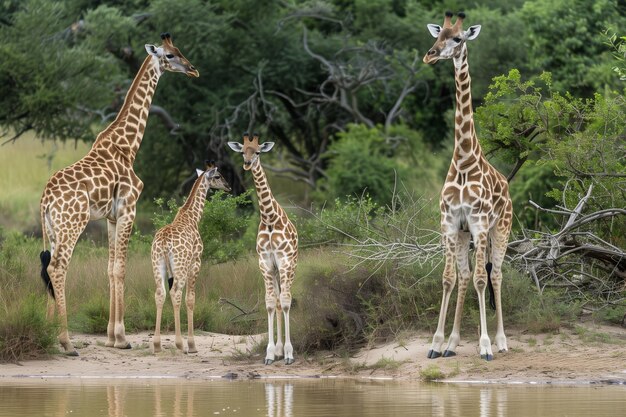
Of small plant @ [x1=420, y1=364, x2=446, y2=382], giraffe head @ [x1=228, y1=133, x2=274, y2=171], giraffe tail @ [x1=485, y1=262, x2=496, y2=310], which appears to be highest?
giraffe head @ [x1=228, y1=133, x2=274, y2=171]

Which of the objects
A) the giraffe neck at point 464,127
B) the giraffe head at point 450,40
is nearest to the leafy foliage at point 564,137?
the giraffe neck at point 464,127

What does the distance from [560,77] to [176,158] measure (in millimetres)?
10652

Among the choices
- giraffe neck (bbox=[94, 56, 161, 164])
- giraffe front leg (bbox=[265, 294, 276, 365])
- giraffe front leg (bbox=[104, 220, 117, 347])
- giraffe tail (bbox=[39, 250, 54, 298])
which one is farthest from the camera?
Answer: giraffe neck (bbox=[94, 56, 161, 164])

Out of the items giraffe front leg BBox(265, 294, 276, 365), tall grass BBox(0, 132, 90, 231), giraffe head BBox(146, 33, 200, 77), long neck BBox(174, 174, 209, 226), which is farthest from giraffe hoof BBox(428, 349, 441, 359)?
tall grass BBox(0, 132, 90, 231)

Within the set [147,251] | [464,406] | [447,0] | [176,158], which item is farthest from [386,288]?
[447,0]

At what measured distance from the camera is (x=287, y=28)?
35250 mm

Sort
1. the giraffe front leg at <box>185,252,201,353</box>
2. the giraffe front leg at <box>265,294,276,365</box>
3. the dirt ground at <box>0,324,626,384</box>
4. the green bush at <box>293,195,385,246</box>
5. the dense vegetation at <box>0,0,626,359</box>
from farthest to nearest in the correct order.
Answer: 1. the dense vegetation at <box>0,0,626,359</box>
2. the green bush at <box>293,195,385,246</box>
3. the giraffe front leg at <box>185,252,201,353</box>
4. the giraffe front leg at <box>265,294,276,365</box>
5. the dirt ground at <box>0,324,626,384</box>

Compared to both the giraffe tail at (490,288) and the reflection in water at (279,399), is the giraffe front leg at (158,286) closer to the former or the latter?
the reflection in water at (279,399)

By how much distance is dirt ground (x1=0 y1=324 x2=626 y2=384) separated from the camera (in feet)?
39.4

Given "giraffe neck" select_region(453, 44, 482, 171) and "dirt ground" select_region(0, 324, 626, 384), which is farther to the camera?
"giraffe neck" select_region(453, 44, 482, 171)

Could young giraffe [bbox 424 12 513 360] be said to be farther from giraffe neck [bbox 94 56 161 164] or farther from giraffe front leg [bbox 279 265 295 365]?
giraffe neck [bbox 94 56 161 164]

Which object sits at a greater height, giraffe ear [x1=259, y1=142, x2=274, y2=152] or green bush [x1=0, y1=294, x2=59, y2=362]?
giraffe ear [x1=259, y1=142, x2=274, y2=152]

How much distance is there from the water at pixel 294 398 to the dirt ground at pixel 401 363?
1.07ft

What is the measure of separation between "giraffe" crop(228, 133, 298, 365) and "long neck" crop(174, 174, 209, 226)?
1343mm
